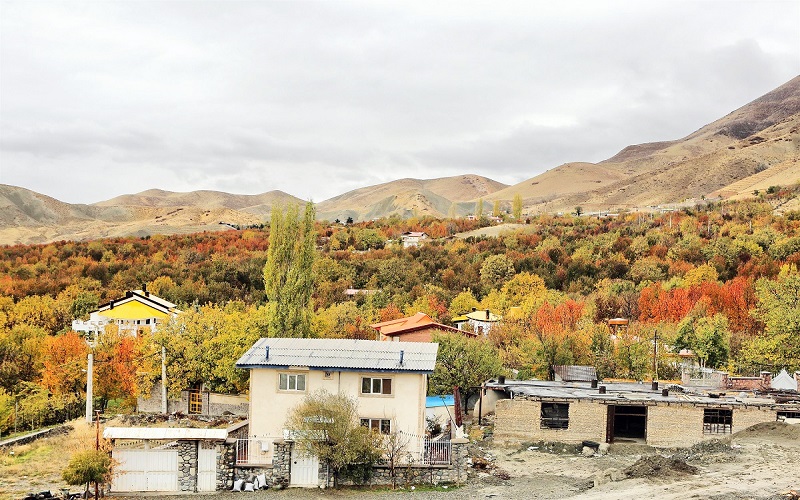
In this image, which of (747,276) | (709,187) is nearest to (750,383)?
(747,276)

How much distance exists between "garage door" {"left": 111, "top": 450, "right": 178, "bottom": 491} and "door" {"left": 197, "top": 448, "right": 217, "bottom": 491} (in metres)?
0.76

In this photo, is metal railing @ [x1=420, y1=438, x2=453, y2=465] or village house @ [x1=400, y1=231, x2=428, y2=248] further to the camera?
village house @ [x1=400, y1=231, x2=428, y2=248]

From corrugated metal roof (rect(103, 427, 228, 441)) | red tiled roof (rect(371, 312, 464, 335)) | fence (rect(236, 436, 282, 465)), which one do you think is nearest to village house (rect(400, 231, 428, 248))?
red tiled roof (rect(371, 312, 464, 335))

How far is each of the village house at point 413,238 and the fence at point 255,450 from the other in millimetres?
81758

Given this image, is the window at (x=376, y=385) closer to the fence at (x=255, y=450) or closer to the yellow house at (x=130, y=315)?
the fence at (x=255, y=450)

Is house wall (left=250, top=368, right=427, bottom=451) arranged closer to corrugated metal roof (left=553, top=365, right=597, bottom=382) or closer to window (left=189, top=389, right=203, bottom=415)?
window (left=189, top=389, right=203, bottom=415)

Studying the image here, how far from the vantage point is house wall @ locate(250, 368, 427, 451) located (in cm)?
2433

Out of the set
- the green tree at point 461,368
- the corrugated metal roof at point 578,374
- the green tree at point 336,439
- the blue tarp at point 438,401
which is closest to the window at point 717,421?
the corrugated metal roof at point 578,374

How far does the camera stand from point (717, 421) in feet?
91.1

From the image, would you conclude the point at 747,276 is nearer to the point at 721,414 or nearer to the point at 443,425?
the point at 721,414

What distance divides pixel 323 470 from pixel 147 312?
37.7m

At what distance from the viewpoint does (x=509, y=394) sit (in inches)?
1206

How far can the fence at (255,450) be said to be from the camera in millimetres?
23172

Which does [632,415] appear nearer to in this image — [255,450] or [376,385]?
[376,385]
